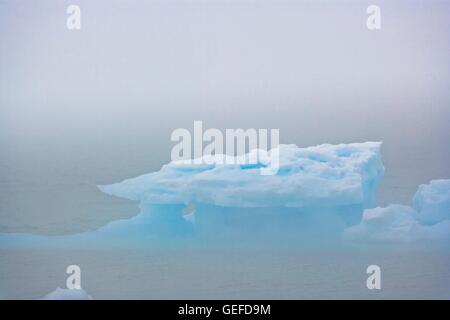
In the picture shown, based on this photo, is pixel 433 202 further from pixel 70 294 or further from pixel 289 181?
pixel 70 294

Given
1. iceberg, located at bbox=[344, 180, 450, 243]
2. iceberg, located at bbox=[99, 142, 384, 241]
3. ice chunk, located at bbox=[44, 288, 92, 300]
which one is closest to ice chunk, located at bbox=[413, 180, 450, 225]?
iceberg, located at bbox=[344, 180, 450, 243]

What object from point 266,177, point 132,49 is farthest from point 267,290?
point 132,49

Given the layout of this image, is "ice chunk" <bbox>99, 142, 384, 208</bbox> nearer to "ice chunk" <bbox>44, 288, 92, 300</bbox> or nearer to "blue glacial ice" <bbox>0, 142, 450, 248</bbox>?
"blue glacial ice" <bbox>0, 142, 450, 248</bbox>

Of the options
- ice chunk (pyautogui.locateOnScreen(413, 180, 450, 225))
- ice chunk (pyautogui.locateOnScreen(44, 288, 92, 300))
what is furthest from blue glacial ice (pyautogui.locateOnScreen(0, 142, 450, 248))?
ice chunk (pyautogui.locateOnScreen(44, 288, 92, 300))

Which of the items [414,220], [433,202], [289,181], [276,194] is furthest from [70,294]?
[433,202]

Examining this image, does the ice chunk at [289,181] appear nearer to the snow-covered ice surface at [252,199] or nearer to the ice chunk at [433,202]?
the snow-covered ice surface at [252,199]

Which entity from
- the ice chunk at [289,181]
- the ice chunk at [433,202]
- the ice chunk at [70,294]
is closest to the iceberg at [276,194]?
the ice chunk at [289,181]

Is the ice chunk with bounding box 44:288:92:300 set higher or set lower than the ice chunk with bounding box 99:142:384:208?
lower
